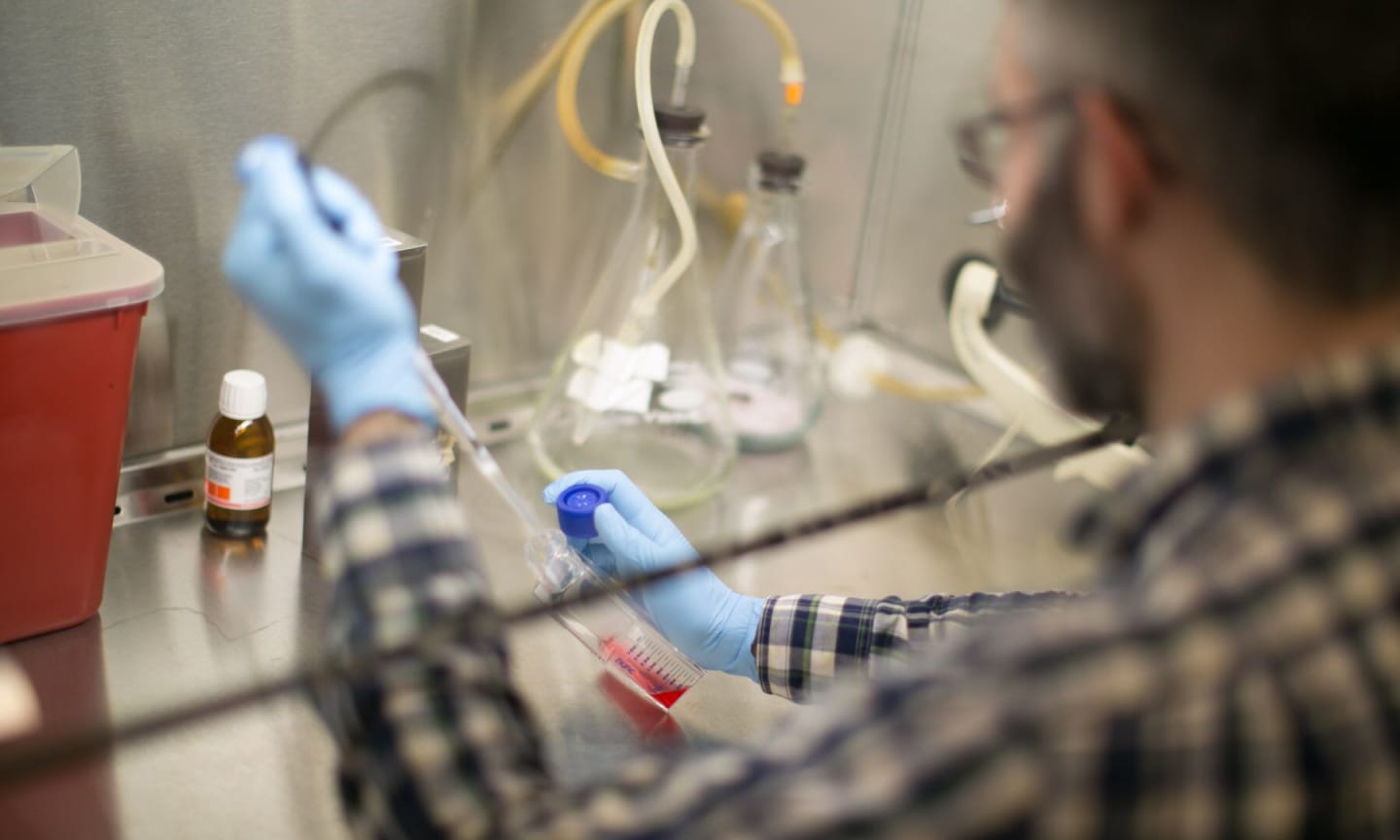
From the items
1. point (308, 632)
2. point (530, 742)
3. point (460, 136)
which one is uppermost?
point (460, 136)

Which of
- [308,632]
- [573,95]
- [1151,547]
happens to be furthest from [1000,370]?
[1151,547]

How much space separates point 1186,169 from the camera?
52 cm

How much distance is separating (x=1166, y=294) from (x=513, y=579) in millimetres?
743

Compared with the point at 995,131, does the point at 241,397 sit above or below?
below

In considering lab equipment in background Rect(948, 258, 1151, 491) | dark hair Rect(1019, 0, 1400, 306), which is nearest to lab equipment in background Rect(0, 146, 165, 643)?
dark hair Rect(1019, 0, 1400, 306)

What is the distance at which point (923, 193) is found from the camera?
1633 mm

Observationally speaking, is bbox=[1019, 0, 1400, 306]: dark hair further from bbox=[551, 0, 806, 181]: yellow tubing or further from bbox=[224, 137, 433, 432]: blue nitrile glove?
bbox=[551, 0, 806, 181]: yellow tubing

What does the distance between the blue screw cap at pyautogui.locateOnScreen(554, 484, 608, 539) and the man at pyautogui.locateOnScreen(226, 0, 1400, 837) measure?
382 mm

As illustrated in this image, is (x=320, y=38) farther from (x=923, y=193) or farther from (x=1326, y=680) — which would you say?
(x=1326, y=680)

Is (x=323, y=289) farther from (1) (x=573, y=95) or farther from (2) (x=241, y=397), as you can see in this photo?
(1) (x=573, y=95)


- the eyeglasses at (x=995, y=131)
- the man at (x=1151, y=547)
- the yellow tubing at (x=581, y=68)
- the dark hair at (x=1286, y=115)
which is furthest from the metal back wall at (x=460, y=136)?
the dark hair at (x=1286, y=115)

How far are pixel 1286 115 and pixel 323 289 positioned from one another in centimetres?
46

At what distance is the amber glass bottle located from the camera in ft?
3.54

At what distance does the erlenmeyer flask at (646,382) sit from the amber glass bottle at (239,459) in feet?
0.98
